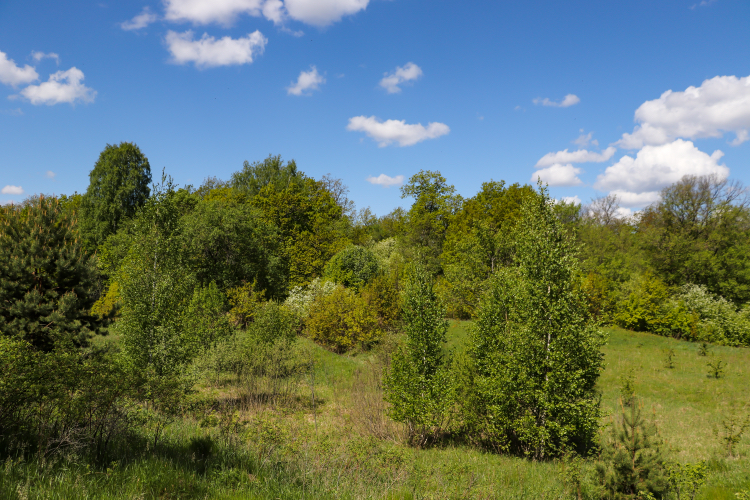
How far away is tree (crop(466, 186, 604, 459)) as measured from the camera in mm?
12414

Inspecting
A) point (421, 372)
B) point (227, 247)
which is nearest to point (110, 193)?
point (227, 247)

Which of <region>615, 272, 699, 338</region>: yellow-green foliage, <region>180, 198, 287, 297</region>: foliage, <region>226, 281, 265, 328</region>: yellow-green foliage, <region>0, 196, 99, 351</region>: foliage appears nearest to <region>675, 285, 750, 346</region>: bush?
<region>615, 272, 699, 338</region>: yellow-green foliage

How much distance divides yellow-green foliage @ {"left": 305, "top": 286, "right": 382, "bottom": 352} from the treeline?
0.51 ft

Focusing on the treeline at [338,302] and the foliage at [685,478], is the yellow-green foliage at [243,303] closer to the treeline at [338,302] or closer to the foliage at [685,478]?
the treeline at [338,302]

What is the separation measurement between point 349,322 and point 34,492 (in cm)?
2378

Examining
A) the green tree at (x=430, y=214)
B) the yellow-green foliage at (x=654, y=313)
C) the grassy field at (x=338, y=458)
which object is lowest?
the grassy field at (x=338, y=458)

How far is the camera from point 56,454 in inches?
223

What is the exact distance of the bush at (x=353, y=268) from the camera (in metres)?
34.8

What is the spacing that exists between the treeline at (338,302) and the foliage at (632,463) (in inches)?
187

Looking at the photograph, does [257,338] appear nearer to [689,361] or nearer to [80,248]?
[80,248]

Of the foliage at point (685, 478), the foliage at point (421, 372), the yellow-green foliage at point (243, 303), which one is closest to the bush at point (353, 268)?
the yellow-green foliage at point (243, 303)

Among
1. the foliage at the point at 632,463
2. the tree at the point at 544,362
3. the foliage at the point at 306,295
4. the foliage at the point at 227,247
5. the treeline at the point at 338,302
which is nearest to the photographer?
the foliage at the point at 632,463

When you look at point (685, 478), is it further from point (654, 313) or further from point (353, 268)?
point (654, 313)

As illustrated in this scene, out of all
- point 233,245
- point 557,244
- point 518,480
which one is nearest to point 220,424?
point 518,480
